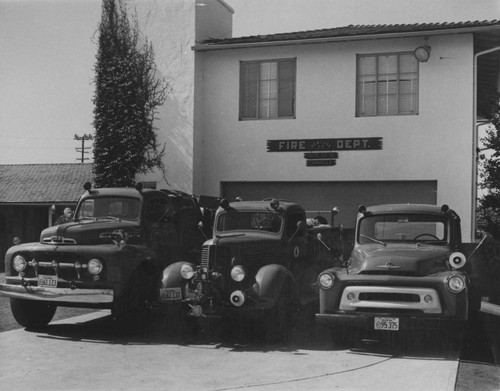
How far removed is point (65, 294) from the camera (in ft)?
28.3

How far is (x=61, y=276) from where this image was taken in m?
8.86

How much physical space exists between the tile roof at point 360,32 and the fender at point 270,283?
27.9ft

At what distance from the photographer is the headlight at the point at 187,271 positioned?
8.64 meters

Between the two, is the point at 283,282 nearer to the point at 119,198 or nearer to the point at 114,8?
the point at 119,198

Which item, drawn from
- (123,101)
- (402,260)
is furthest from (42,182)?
(402,260)

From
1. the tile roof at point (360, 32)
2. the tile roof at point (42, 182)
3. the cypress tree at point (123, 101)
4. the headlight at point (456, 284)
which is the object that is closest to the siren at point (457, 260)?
the headlight at point (456, 284)

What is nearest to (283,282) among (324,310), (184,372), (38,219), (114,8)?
(324,310)

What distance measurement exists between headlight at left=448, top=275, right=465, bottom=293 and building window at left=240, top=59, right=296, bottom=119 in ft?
30.2

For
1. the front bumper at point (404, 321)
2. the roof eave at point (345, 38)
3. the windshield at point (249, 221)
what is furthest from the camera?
the roof eave at point (345, 38)

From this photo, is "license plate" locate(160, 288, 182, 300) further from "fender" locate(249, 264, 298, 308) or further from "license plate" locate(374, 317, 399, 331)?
"license plate" locate(374, 317, 399, 331)

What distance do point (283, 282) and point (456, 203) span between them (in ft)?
25.0

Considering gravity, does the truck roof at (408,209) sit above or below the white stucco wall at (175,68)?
below

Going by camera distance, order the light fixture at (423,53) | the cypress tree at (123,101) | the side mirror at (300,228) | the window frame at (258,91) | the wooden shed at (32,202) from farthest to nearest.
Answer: the wooden shed at (32,202) < the cypress tree at (123,101) < the window frame at (258,91) < the light fixture at (423,53) < the side mirror at (300,228)

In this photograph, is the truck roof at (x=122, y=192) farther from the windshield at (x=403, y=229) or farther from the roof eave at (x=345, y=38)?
the roof eave at (x=345, y=38)
